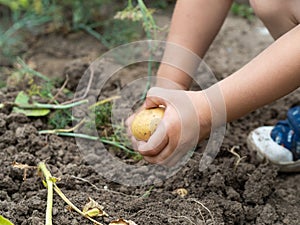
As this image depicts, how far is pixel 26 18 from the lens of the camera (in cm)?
256

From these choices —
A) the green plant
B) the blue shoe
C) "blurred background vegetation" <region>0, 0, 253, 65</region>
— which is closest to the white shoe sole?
the blue shoe

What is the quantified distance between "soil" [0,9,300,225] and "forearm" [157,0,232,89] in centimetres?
27

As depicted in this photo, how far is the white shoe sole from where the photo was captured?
1.95m

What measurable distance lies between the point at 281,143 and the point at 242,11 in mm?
1076

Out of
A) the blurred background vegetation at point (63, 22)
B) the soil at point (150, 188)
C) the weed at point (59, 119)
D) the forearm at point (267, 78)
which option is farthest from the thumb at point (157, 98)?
the blurred background vegetation at point (63, 22)

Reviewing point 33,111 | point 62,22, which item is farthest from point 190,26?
point 62,22

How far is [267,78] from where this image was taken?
1542mm

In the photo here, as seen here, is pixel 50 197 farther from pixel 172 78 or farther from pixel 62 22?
pixel 62 22

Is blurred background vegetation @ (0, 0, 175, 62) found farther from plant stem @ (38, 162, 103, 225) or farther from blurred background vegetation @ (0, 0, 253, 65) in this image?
plant stem @ (38, 162, 103, 225)

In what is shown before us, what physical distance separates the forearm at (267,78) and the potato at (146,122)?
0.19 m

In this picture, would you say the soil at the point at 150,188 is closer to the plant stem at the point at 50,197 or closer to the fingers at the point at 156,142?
the plant stem at the point at 50,197

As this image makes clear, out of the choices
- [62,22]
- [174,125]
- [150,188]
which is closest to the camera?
[174,125]

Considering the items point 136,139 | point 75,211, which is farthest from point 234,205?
point 75,211

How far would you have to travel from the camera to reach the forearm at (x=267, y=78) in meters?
1.53
